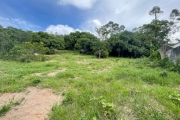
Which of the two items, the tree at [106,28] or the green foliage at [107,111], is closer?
the green foliage at [107,111]

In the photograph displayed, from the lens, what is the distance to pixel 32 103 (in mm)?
2484

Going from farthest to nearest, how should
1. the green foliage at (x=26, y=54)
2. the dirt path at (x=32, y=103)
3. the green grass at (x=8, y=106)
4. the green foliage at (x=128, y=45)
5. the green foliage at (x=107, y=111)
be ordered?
the green foliage at (x=128, y=45) → the green foliage at (x=26, y=54) → the green grass at (x=8, y=106) → the dirt path at (x=32, y=103) → the green foliage at (x=107, y=111)

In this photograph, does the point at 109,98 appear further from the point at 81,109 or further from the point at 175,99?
the point at 175,99

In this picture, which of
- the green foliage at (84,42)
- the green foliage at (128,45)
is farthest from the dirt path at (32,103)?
the green foliage at (128,45)

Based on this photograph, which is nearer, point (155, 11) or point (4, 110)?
point (4, 110)

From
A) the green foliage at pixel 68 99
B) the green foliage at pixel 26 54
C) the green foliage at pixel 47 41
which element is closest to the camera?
the green foliage at pixel 68 99

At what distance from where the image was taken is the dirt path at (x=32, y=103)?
202cm

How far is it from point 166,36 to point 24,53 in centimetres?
1687

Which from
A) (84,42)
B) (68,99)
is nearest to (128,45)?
(84,42)

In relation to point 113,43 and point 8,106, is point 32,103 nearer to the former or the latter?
point 8,106

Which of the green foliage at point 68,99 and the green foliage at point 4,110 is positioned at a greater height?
the green foliage at point 68,99

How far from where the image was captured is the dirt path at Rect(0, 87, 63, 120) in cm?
202

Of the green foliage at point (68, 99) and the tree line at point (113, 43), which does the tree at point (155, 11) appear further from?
the green foliage at point (68, 99)

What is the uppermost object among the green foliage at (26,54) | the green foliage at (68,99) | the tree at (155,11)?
the tree at (155,11)
